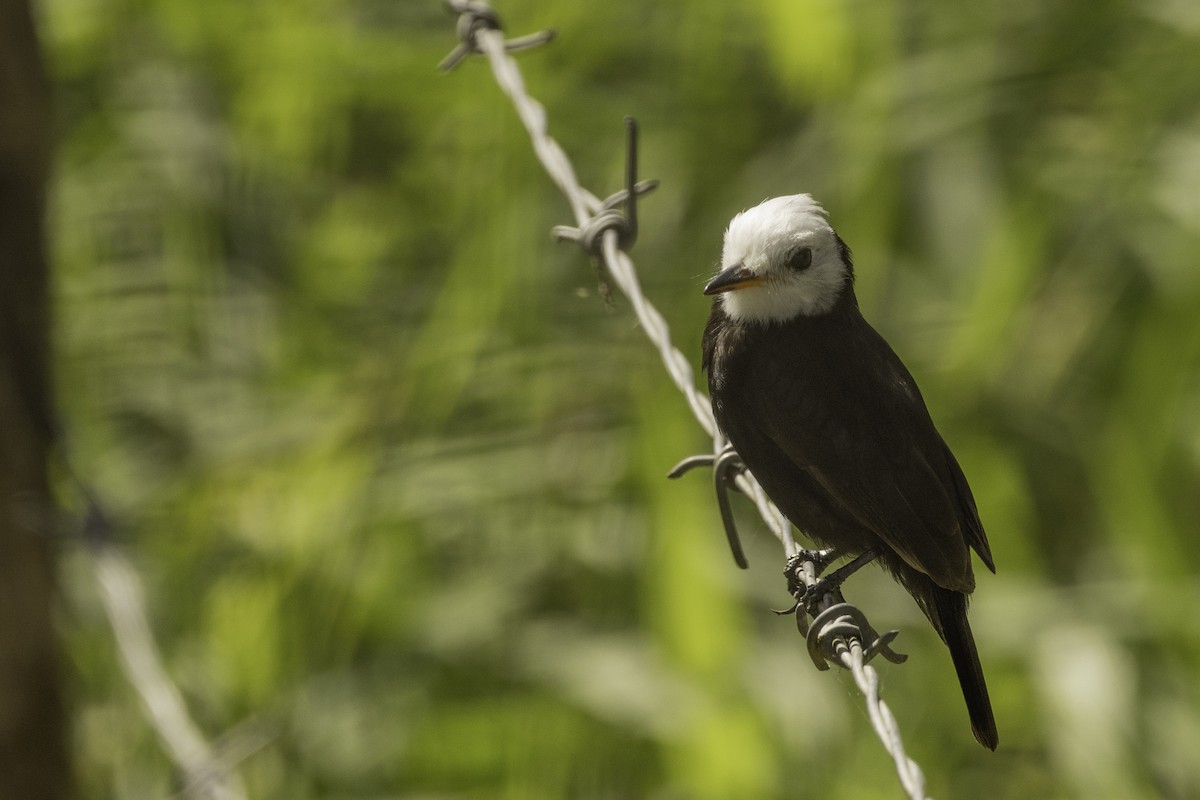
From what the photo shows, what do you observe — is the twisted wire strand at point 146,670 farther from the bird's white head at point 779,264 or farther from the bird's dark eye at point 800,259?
the bird's dark eye at point 800,259

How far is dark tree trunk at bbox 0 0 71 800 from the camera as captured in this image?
2.75 m

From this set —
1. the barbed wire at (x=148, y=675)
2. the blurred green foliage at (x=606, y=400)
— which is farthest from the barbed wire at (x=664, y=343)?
the blurred green foliage at (x=606, y=400)

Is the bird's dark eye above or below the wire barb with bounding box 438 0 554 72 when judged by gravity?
below

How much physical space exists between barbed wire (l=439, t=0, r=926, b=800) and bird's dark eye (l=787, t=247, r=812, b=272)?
298mm

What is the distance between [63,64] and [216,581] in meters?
1.92

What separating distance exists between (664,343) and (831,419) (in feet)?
1.38

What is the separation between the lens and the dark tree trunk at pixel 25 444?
2752 millimetres

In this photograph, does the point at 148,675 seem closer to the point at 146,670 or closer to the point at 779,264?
the point at 146,670

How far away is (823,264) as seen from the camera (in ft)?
8.83

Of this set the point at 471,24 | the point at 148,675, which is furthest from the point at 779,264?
the point at 148,675

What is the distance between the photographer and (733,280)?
8.52ft

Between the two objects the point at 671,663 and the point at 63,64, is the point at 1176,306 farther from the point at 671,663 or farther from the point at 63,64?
the point at 63,64

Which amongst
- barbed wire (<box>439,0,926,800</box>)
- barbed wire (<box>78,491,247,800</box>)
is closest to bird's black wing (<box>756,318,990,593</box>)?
barbed wire (<box>439,0,926,800</box>)

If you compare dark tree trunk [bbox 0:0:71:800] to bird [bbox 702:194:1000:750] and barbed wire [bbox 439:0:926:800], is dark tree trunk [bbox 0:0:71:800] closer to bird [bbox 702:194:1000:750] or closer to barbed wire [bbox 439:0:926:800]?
barbed wire [bbox 439:0:926:800]
